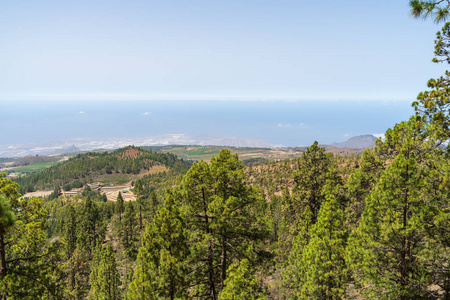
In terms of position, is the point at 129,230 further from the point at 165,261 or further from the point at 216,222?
the point at 216,222

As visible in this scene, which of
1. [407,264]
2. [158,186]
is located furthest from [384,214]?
[158,186]

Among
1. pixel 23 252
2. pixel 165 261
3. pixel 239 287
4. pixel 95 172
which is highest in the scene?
pixel 23 252

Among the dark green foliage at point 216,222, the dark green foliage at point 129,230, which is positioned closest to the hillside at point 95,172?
the dark green foliage at point 129,230

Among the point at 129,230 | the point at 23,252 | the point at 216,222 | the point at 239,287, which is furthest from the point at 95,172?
the point at 239,287

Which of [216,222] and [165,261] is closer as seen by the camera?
[165,261]

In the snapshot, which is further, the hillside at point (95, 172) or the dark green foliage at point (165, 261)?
the hillside at point (95, 172)

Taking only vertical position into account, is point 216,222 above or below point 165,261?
above

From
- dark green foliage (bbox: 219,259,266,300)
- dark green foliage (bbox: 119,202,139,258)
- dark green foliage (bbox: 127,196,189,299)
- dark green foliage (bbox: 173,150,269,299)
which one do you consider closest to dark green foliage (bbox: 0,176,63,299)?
dark green foliage (bbox: 127,196,189,299)

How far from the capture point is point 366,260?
12.0 m

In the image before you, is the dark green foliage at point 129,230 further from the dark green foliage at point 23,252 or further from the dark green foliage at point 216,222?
the dark green foliage at point 216,222

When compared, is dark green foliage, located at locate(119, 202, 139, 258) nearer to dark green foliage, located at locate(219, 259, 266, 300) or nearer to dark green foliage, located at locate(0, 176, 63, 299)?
A: dark green foliage, located at locate(0, 176, 63, 299)

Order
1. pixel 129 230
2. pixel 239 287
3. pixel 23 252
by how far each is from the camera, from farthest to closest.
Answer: pixel 129 230 → pixel 23 252 → pixel 239 287

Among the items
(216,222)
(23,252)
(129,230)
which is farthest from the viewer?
(129,230)

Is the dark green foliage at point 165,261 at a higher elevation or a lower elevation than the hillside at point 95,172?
higher
